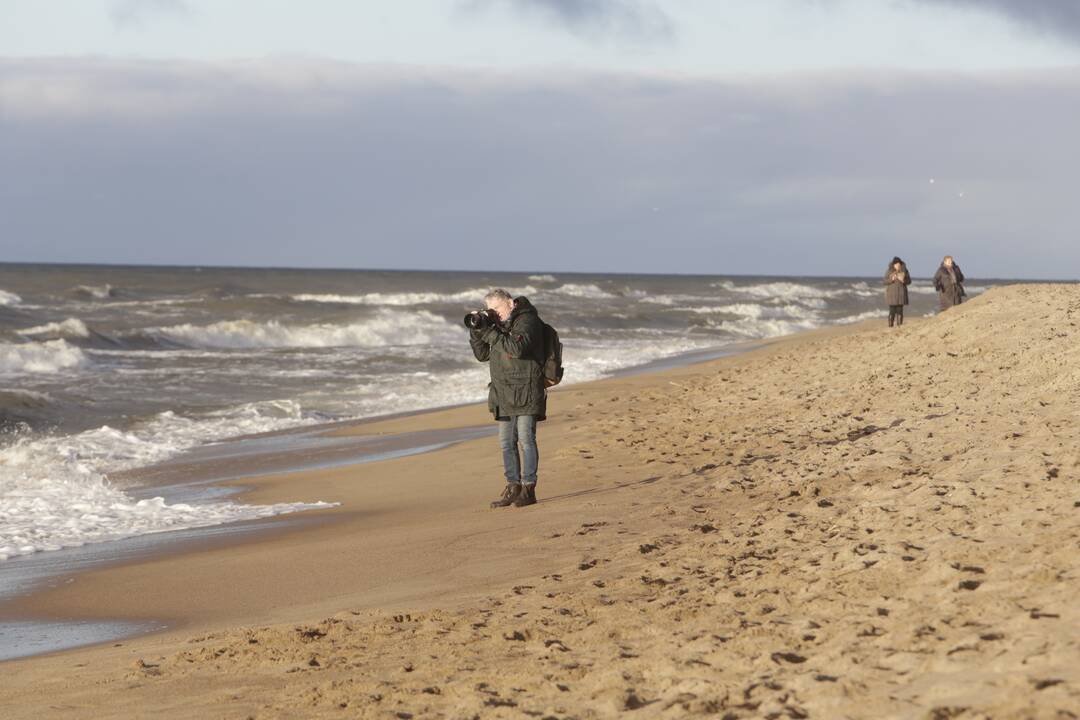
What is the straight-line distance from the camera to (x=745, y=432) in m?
11.3

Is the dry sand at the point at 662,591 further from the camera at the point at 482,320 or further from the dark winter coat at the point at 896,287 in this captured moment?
the dark winter coat at the point at 896,287

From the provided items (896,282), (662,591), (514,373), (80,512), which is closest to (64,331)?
(896,282)

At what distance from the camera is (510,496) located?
8.62m

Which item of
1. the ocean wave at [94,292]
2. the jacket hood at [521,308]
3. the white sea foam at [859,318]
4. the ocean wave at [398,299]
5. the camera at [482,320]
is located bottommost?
the white sea foam at [859,318]

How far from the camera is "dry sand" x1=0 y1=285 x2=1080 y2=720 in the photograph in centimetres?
410

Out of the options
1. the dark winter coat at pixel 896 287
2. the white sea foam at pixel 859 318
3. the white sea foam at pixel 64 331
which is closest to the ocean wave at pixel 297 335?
the white sea foam at pixel 64 331

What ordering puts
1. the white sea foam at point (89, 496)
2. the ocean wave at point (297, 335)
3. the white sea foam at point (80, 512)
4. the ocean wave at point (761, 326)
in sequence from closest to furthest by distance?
the white sea foam at point (80, 512)
the white sea foam at point (89, 496)
the ocean wave at point (297, 335)
the ocean wave at point (761, 326)

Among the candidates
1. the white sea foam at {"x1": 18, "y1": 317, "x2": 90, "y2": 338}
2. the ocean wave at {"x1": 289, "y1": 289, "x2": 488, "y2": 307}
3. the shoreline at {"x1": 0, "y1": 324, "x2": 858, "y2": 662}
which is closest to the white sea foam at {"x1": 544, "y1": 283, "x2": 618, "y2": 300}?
the ocean wave at {"x1": 289, "y1": 289, "x2": 488, "y2": 307}

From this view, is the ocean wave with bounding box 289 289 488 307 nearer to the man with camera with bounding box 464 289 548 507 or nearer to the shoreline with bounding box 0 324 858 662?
the shoreline with bounding box 0 324 858 662

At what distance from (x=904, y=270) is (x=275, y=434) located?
41.7ft

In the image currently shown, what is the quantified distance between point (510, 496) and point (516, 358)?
1031mm

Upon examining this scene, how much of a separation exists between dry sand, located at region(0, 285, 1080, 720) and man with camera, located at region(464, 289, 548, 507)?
317 mm

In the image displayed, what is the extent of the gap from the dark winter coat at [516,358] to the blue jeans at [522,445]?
3.9 inches

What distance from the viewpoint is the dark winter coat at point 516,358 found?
26.9 ft
